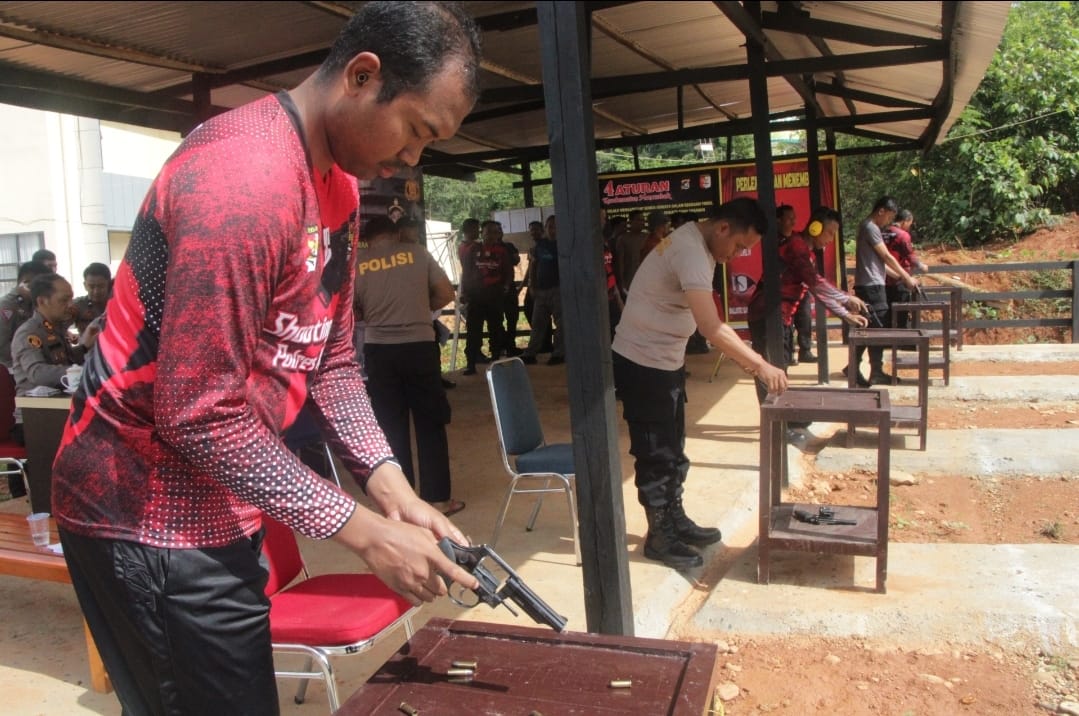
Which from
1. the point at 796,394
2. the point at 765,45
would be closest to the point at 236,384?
the point at 796,394

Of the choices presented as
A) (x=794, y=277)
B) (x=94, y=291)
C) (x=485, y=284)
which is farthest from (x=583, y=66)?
(x=485, y=284)

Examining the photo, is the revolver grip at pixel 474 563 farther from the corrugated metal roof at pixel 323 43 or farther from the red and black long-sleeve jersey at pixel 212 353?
the corrugated metal roof at pixel 323 43

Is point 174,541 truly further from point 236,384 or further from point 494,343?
point 494,343

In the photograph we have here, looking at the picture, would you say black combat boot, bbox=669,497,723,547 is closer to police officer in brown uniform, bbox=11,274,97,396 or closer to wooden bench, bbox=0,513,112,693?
wooden bench, bbox=0,513,112,693

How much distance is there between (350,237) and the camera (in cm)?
161

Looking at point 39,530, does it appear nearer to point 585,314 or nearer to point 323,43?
point 585,314

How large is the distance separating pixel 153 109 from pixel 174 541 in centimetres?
638

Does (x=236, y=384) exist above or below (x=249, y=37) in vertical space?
below

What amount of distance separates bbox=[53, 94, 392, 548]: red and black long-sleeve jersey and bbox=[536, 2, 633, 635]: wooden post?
1.25m

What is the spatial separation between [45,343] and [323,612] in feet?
12.7

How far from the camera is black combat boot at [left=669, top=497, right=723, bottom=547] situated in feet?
14.7

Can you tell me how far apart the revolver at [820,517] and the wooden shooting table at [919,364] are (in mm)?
2386

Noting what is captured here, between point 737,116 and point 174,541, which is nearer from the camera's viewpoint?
point 174,541

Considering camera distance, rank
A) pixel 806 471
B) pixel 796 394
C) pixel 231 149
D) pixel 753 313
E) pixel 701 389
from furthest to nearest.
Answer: pixel 701 389 → pixel 753 313 → pixel 806 471 → pixel 796 394 → pixel 231 149
